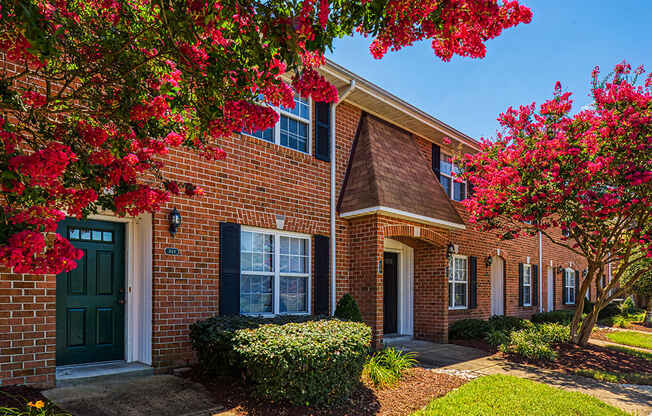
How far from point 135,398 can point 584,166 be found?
8.94 meters

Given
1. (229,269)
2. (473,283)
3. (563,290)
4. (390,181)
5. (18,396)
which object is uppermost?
(390,181)

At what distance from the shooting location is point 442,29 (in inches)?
134

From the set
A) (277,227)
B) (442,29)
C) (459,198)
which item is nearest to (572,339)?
(459,198)

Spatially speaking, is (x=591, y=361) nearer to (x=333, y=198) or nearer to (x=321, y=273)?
(x=321, y=273)

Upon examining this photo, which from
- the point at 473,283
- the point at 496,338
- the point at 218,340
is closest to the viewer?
the point at 218,340

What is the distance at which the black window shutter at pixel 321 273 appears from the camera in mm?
8652

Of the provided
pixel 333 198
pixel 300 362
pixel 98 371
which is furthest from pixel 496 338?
pixel 98 371

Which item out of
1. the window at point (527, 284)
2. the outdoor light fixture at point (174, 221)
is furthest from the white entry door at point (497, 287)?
the outdoor light fixture at point (174, 221)

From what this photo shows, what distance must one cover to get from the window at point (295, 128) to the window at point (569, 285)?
16.7m

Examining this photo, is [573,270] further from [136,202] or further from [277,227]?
[136,202]

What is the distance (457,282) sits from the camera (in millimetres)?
12633

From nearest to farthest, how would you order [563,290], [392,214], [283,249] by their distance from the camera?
[283,249] < [392,214] < [563,290]

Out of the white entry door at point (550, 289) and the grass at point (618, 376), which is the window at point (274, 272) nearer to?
the grass at point (618, 376)

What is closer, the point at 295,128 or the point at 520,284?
the point at 295,128
